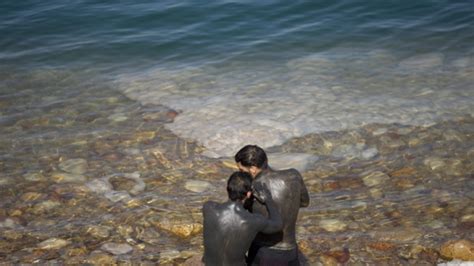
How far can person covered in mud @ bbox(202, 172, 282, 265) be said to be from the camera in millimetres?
4934

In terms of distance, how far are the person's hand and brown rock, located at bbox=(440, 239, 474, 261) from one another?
8.73 feet

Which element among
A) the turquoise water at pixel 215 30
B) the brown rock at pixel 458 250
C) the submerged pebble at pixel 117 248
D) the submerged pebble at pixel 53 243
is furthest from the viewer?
the turquoise water at pixel 215 30

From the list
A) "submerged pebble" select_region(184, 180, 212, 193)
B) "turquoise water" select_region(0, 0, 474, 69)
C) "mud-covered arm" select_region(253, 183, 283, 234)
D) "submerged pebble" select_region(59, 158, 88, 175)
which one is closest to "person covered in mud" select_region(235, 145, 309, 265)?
"mud-covered arm" select_region(253, 183, 283, 234)

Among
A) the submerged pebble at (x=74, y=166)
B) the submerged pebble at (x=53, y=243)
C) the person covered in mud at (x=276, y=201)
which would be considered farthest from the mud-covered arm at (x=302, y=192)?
the submerged pebble at (x=74, y=166)

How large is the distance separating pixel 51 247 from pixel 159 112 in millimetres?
5038

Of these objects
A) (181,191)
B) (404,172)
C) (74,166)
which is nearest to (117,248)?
(181,191)

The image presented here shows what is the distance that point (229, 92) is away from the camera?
12.9 metres

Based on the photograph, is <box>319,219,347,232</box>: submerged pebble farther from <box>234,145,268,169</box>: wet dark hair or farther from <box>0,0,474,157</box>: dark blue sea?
<box>0,0,474,157</box>: dark blue sea

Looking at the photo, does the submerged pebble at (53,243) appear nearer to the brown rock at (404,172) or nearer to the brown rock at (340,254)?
the brown rock at (340,254)

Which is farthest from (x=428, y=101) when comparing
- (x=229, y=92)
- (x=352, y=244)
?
(x=352, y=244)

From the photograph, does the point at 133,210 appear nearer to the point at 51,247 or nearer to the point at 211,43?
the point at 51,247

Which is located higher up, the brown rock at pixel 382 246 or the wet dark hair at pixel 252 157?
the wet dark hair at pixel 252 157

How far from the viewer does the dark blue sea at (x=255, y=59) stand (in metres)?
11.2

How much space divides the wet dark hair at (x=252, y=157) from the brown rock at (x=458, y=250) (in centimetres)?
268
